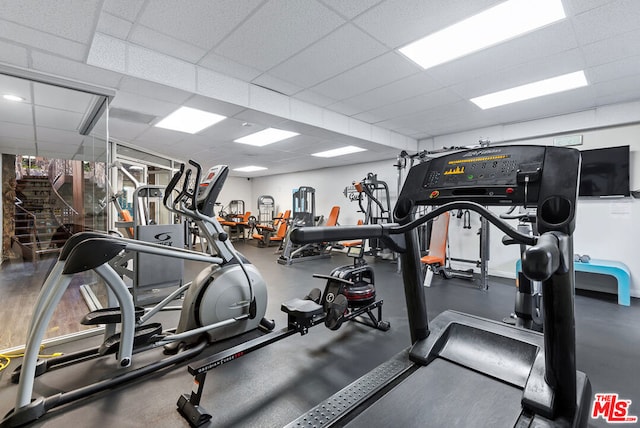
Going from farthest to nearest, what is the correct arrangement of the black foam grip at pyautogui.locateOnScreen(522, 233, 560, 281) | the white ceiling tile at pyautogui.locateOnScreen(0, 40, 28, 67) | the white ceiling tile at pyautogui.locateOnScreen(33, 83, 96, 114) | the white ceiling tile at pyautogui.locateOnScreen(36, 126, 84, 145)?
the white ceiling tile at pyautogui.locateOnScreen(36, 126, 84, 145)
the white ceiling tile at pyautogui.locateOnScreen(33, 83, 96, 114)
the white ceiling tile at pyautogui.locateOnScreen(0, 40, 28, 67)
the black foam grip at pyautogui.locateOnScreen(522, 233, 560, 281)

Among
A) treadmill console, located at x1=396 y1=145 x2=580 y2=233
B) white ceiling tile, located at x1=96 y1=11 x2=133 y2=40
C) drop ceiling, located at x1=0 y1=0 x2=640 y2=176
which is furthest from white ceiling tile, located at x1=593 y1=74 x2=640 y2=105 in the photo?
white ceiling tile, located at x1=96 y1=11 x2=133 y2=40

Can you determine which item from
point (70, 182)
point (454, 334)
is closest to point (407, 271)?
point (454, 334)

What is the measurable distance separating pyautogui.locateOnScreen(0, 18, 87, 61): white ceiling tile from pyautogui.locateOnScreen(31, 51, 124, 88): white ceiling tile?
0.10m

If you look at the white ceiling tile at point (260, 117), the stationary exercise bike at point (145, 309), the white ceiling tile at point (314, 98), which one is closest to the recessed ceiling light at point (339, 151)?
the white ceiling tile at point (314, 98)

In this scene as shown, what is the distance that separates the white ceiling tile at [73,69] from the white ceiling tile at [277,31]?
930 mm

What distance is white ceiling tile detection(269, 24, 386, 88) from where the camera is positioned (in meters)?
2.22

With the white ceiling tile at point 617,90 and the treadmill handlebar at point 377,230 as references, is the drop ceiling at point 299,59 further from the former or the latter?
the treadmill handlebar at point 377,230

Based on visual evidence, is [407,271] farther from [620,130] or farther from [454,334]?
[620,130]

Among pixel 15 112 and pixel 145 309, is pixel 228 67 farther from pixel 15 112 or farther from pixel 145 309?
pixel 15 112

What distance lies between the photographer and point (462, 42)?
2.28 metres

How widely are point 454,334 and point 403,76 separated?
2.38 metres

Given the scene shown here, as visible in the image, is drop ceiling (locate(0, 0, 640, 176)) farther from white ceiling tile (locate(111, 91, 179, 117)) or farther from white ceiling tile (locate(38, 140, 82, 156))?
white ceiling tile (locate(38, 140, 82, 156))

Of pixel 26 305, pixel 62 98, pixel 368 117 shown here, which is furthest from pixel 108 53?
pixel 368 117

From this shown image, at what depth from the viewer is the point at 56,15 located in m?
1.74
